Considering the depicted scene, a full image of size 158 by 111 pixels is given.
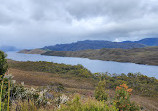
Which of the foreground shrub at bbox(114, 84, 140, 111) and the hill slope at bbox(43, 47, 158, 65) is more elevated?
the hill slope at bbox(43, 47, 158, 65)

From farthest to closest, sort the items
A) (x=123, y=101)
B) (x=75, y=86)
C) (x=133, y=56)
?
(x=133, y=56), (x=75, y=86), (x=123, y=101)

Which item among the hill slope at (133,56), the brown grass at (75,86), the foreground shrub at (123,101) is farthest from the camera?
the hill slope at (133,56)

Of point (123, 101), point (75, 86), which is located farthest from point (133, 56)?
point (123, 101)

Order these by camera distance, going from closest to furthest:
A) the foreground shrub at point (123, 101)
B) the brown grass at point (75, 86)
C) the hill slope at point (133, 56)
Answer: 1. the foreground shrub at point (123, 101)
2. the brown grass at point (75, 86)
3. the hill slope at point (133, 56)

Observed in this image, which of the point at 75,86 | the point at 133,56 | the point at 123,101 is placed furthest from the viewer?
the point at 133,56

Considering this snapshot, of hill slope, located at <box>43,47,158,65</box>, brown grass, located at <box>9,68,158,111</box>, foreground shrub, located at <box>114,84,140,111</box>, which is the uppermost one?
hill slope, located at <box>43,47,158,65</box>

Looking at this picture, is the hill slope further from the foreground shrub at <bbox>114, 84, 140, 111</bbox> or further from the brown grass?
the foreground shrub at <bbox>114, 84, 140, 111</bbox>

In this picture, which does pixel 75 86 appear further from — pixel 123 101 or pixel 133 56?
pixel 133 56

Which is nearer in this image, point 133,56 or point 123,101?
point 123,101

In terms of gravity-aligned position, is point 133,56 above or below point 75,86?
above

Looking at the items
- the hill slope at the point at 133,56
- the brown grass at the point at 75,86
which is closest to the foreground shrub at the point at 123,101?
the brown grass at the point at 75,86

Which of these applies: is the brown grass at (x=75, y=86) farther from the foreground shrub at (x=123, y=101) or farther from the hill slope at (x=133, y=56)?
the hill slope at (x=133, y=56)

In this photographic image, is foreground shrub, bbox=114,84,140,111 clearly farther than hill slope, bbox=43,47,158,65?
No

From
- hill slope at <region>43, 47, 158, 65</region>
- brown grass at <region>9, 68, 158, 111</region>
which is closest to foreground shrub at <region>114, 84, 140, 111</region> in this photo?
brown grass at <region>9, 68, 158, 111</region>
